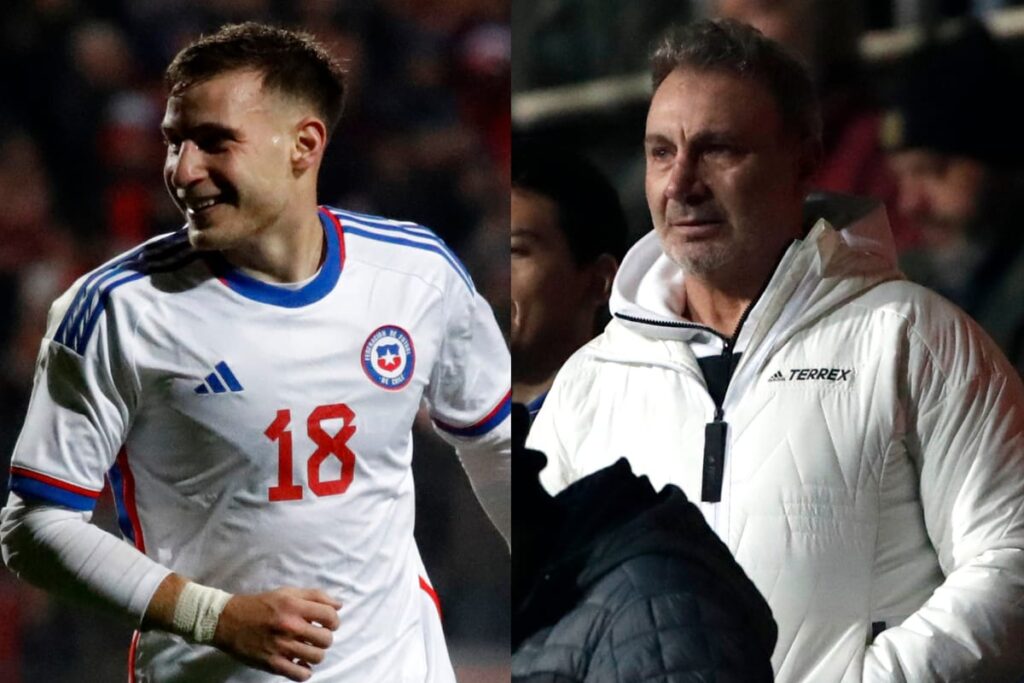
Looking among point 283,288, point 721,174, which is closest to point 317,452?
point 283,288

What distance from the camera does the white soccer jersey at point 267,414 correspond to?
81.5 inches

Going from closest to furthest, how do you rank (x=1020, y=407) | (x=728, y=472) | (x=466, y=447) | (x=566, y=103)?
(x=1020, y=407), (x=728, y=472), (x=566, y=103), (x=466, y=447)

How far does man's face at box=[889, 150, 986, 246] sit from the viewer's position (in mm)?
1808

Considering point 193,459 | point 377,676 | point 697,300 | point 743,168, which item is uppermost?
point 743,168

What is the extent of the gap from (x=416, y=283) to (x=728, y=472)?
0.56 metres

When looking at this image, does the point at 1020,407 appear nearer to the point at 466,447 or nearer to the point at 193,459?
the point at 466,447

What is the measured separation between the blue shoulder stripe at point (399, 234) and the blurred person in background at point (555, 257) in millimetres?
91

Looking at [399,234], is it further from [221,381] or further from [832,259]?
[832,259]

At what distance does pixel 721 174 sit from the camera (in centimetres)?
195

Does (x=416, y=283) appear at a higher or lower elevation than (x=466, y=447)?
higher

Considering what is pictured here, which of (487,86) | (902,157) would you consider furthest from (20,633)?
(902,157)

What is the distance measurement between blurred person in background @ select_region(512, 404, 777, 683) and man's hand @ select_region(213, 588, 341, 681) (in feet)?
0.96

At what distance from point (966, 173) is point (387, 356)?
0.85 m

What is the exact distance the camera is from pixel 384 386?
84.4 inches
